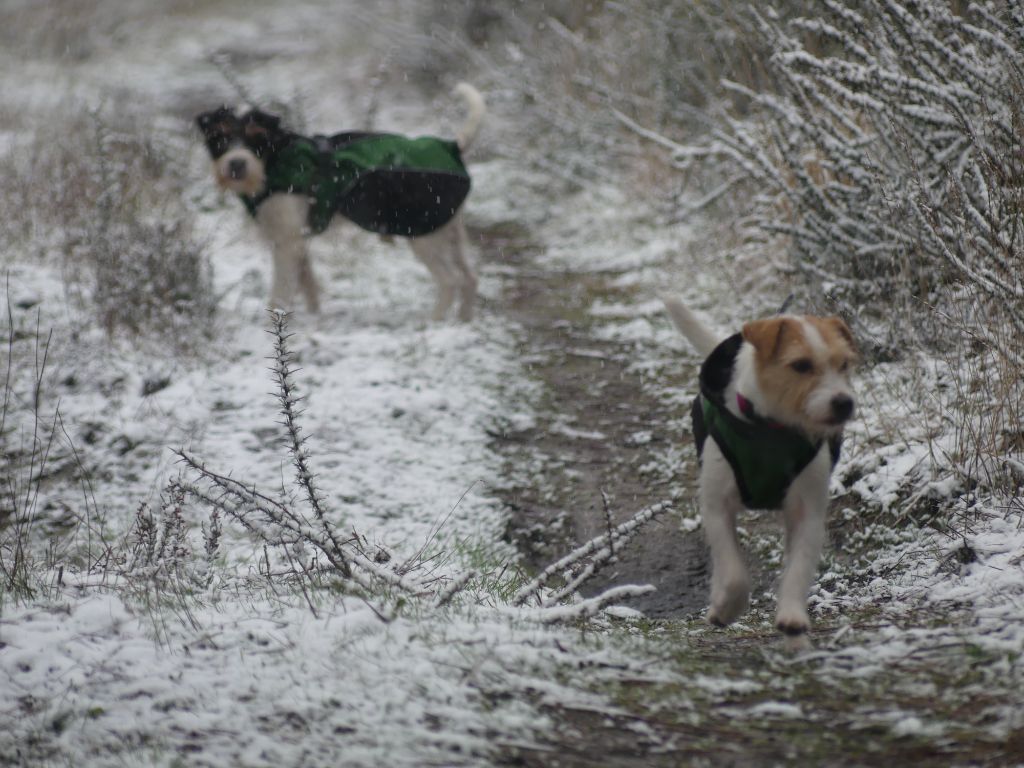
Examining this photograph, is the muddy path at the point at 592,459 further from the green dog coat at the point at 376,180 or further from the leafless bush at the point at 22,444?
the leafless bush at the point at 22,444

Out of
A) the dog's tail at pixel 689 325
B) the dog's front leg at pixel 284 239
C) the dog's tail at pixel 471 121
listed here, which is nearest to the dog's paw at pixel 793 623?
the dog's tail at pixel 689 325

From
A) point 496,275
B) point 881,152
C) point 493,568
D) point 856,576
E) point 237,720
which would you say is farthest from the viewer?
point 496,275

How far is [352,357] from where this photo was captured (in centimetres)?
637

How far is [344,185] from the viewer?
6766 millimetres

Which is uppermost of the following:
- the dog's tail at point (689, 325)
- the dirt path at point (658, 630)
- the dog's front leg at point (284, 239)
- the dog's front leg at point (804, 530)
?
the dog's front leg at point (284, 239)

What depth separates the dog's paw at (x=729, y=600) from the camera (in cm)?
304

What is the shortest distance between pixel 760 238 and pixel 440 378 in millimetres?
2806

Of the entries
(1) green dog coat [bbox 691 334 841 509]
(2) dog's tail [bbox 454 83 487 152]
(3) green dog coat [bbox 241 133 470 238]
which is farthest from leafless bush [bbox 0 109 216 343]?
(1) green dog coat [bbox 691 334 841 509]

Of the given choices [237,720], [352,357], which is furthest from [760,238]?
[237,720]

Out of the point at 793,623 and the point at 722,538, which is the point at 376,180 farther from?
the point at 793,623

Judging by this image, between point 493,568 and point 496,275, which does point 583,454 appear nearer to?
point 493,568

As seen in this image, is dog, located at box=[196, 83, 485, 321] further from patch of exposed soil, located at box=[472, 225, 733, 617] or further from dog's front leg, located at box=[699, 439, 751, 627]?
dog's front leg, located at box=[699, 439, 751, 627]

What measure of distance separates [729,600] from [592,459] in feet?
7.14

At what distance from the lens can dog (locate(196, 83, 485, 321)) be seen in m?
6.68
